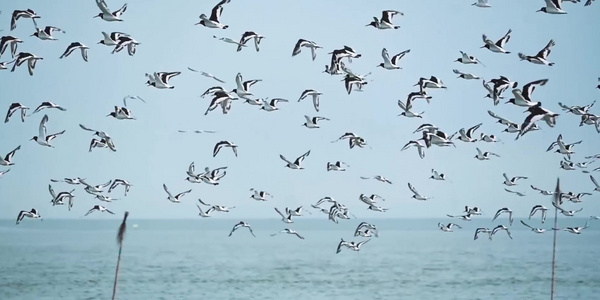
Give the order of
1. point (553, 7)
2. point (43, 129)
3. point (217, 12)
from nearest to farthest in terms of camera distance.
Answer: point (553, 7) < point (217, 12) < point (43, 129)

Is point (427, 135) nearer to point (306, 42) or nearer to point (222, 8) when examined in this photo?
point (306, 42)

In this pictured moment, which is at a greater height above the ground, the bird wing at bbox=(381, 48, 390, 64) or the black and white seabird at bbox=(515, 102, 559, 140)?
the bird wing at bbox=(381, 48, 390, 64)

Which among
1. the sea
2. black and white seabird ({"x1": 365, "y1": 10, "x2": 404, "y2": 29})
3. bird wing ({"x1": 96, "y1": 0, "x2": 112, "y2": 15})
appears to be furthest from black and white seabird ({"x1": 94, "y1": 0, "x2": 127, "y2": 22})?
the sea

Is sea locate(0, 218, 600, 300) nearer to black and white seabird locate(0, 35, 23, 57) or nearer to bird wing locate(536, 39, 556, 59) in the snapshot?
black and white seabird locate(0, 35, 23, 57)

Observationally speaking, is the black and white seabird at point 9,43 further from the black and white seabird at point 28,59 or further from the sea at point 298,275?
the sea at point 298,275

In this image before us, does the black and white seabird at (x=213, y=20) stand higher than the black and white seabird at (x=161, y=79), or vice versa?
the black and white seabird at (x=213, y=20)

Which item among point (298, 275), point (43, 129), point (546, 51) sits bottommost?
point (298, 275)

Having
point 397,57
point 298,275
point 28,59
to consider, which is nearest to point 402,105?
point 397,57

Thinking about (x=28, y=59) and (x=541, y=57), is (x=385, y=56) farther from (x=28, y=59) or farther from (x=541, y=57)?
(x=28, y=59)

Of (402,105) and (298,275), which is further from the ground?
(402,105)

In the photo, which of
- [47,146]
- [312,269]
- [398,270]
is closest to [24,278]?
[312,269]

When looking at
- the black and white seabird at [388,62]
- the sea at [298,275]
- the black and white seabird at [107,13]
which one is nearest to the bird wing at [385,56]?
the black and white seabird at [388,62]

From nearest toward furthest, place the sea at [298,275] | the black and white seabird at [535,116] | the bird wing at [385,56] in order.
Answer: the black and white seabird at [535,116] → the bird wing at [385,56] → the sea at [298,275]

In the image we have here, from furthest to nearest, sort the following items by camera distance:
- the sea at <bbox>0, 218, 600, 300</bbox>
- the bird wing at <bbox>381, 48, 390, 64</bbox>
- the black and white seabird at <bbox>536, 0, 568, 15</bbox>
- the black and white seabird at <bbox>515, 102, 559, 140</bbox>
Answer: the sea at <bbox>0, 218, 600, 300</bbox> < the bird wing at <bbox>381, 48, 390, 64</bbox> < the black and white seabird at <bbox>536, 0, 568, 15</bbox> < the black and white seabird at <bbox>515, 102, 559, 140</bbox>
